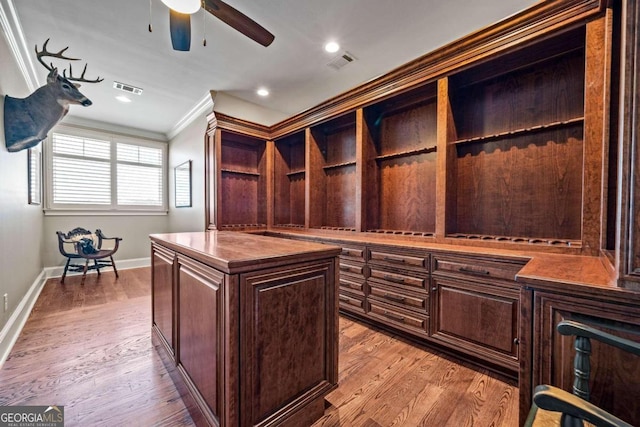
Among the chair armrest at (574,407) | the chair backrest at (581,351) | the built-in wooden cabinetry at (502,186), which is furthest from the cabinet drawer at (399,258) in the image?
the chair armrest at (574,407)

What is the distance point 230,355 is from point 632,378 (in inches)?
57.7

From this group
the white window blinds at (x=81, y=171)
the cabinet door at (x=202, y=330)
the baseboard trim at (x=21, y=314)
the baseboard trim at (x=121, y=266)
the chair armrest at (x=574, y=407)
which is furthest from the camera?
the white window blinds at (x=81, y=171)

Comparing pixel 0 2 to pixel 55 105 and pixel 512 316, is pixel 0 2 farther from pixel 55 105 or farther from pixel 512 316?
pixel 512 316

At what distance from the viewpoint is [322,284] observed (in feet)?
4.81

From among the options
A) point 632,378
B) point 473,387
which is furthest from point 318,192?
point 632,378

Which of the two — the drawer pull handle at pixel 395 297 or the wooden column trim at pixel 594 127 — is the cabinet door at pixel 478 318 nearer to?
the drawer pull handle at pixel 395 297

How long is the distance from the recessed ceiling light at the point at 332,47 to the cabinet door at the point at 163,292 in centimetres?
255

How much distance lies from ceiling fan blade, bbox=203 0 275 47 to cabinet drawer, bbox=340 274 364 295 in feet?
7.89

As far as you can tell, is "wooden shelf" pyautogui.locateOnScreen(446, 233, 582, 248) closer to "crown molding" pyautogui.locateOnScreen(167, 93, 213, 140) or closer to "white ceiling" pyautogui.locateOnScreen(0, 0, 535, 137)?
"white ceiling" pyautogui.locateOnScreen(0, 0, 535, 137)

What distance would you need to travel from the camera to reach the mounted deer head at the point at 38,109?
7.49ft

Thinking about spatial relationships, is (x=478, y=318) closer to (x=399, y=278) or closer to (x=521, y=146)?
(x=399, y=278)

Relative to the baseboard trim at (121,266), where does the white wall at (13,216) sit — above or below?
above

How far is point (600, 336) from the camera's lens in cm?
80

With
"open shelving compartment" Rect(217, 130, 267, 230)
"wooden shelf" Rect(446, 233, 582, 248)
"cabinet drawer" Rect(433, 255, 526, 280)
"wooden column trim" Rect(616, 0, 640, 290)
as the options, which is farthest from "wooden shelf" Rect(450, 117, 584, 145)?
"open shelving compartment" Rect(217, 130, 267, 230)
